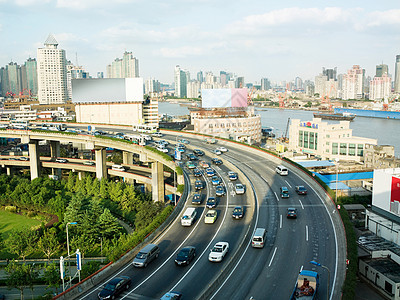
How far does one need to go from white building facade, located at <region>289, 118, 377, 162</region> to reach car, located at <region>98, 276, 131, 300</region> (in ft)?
209

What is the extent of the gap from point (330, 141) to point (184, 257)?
6119 cm

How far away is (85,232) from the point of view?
3588 centimetres

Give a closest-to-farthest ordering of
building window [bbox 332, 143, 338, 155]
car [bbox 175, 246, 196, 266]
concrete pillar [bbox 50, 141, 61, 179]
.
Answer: car [bbox 175, 246, 196, 266] < concrete pillar [bbox 50, 141, 61, 179] < building window [bbox 332, 143, 338, 155]

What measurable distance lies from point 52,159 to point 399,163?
60921mm

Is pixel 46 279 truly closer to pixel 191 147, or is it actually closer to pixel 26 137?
pixel 191 147

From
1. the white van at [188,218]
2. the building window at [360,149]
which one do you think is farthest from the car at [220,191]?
the building window at [360,149]

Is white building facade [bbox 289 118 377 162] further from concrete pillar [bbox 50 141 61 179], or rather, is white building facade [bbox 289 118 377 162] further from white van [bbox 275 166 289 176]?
concrete pillar [bbox 50 141 61 179]

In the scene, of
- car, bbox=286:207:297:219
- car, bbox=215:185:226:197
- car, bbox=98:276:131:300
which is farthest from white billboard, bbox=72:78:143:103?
car, bbox=98:276:131:300

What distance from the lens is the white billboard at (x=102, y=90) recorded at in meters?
105

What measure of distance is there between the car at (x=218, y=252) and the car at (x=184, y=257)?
115cm

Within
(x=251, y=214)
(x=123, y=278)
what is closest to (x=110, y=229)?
(x=251, y=214)

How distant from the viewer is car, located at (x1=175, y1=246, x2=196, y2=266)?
2227 cm

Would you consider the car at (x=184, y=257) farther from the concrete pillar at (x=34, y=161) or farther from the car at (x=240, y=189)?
the concrete pillar at (x=34, y=161)

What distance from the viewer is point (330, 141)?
7656 cm
